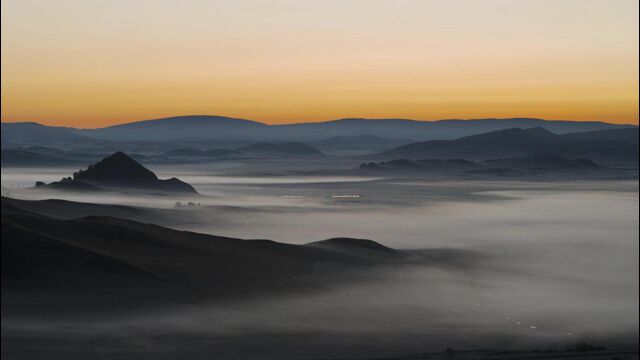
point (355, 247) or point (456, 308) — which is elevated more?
point (355, 247)

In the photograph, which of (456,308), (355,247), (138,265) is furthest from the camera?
(355,247)

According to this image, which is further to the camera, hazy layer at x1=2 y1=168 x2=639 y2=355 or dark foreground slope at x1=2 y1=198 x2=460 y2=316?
dark foreground slope at x1=2 y1=198 x2=460 y2=316

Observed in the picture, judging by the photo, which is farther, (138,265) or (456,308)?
(138,265)

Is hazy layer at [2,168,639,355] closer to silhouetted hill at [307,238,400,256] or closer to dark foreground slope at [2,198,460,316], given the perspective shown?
dark foreground slope at [2,198,460,316]

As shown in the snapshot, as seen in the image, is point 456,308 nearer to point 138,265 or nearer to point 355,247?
point 138,265

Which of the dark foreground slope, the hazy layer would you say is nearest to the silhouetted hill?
the dark foreground slope

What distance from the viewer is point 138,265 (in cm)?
7525

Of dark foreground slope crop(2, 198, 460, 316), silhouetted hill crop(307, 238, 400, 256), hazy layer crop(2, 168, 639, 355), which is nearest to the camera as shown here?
hazy layer crop(2, 168, 639, 355)

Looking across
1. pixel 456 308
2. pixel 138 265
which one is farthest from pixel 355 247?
pixel 456 308

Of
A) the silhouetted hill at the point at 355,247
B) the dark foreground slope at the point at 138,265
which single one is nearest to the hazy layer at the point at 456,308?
the dark foreground slope at the point at 138,265

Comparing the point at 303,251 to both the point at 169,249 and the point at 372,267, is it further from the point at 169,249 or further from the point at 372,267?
the point at 169,249

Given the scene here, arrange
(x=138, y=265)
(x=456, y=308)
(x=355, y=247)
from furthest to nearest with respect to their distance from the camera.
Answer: (x=355, y=247)
(x=138, y=265)
(x=456, y=308)

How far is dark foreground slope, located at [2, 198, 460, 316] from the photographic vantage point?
66.1 m

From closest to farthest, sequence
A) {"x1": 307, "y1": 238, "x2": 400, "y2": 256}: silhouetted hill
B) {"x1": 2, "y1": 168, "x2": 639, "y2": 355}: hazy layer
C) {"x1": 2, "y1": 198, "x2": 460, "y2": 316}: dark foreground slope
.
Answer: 1. {"x1": 2, "y1": 168, "x2": 639, "y2": 355}: hazy layer
2. {"x1": 2, "y1": 198, "x2": 460, "y2": 316}: dark foreground slope
3. {"x1": 307, "y1": 238, "x2": 400, "y2": 256}: silhouetted hill
